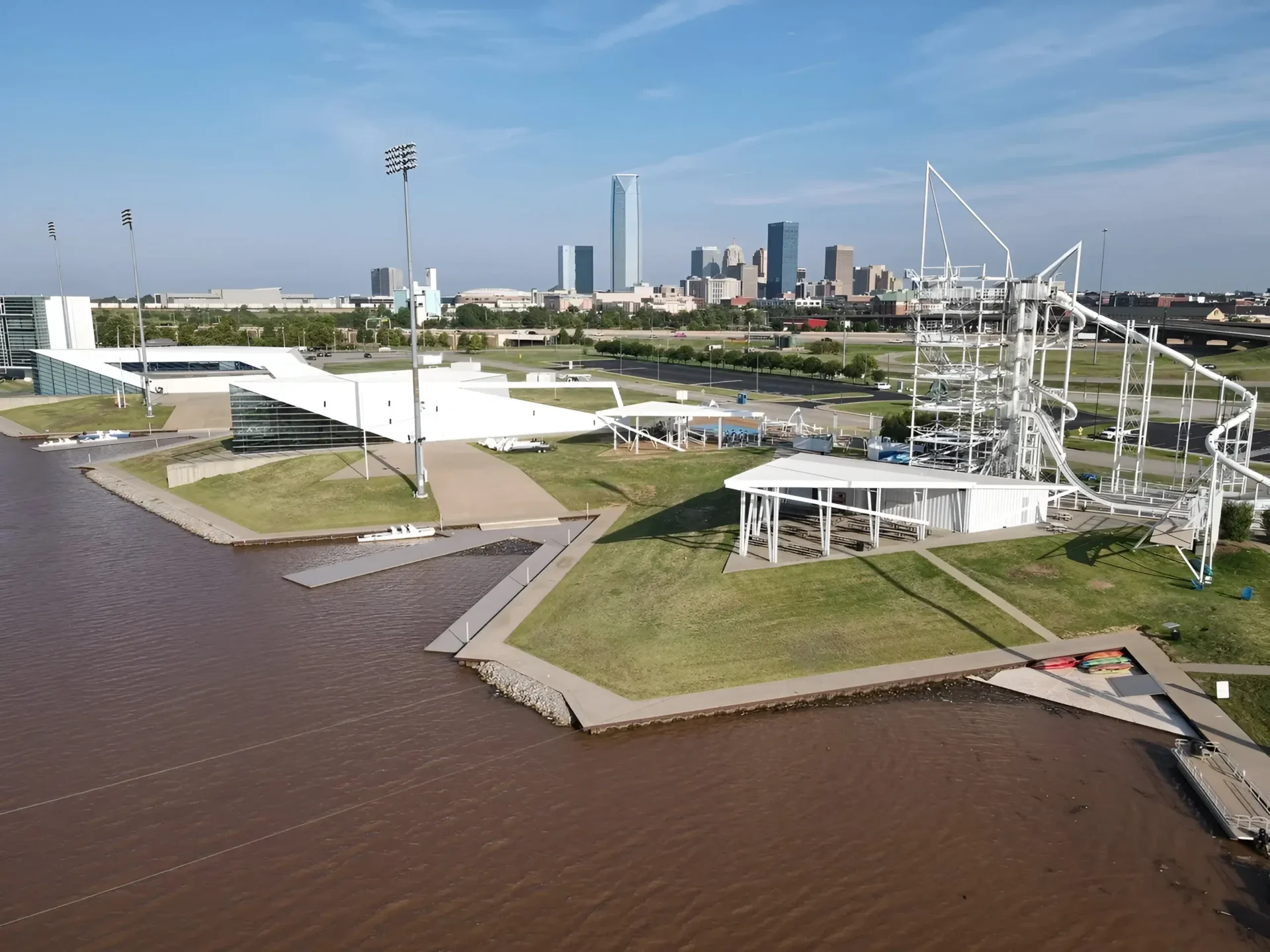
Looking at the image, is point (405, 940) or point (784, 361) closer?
point (405, 940)

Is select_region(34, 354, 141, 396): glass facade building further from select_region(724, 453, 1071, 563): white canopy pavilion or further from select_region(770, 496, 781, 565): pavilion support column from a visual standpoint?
select_region(770, 496, 781, 565): pavilion support column

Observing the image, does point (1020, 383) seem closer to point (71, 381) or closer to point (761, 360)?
point (761, 360)

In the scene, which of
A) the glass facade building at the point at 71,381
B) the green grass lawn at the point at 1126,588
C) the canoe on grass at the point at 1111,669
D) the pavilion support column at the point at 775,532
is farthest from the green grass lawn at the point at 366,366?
the canoe on grass at the point at 1111,669

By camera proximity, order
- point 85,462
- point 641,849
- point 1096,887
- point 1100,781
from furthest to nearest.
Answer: point 85,462, point 1100,781, point 641,849, point 1096,887

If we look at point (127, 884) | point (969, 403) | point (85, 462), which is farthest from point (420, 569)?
point (85, 462)

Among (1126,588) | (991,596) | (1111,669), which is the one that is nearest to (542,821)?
(1111,669)

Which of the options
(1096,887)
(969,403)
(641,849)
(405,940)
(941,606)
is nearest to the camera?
(405,940)

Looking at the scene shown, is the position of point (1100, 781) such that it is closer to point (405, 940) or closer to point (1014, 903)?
point (1014, 903)
